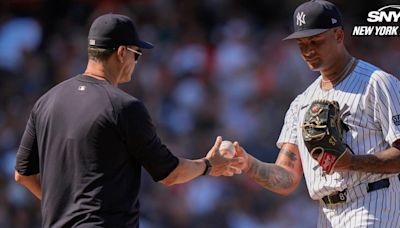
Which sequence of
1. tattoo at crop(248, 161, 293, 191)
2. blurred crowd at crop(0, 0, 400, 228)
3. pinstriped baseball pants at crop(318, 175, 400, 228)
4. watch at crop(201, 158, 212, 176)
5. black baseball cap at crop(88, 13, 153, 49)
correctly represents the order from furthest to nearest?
blurred crowd at crop(0, 0, 400, 228)
tattoo at crop(248, 161, 293, 191)
watch at crop(201, 158, 212, 176)
pinstriped baseball pants at crop(318, 175, 400, 228)
black baseball cap at crop(88, 13, 153, 49)

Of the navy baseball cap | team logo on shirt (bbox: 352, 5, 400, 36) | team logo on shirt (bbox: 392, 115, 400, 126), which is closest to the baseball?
the navy baseball cap

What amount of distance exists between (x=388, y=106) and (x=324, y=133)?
37 cm

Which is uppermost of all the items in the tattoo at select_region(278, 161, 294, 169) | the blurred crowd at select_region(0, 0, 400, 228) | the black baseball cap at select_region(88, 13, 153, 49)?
the black baseball cap at select_region(88, 13, 153, 49)

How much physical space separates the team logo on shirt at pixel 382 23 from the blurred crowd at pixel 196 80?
0.10 meters

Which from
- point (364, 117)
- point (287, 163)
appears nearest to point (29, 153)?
point (287, 163)

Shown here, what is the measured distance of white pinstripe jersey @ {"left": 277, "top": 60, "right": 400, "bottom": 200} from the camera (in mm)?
4629

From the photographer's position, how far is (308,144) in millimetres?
4691

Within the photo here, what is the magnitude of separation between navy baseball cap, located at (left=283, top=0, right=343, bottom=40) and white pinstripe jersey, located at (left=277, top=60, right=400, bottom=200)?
30cm

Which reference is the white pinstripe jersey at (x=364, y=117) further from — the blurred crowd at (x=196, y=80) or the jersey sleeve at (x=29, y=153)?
the blurred crowd at (x=196, y=80)

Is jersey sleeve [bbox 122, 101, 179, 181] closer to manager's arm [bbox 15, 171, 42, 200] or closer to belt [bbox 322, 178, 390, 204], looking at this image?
manager's arm [bbox 15, 171, 42, 200]

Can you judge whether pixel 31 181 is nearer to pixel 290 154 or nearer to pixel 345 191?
pixel 290 154

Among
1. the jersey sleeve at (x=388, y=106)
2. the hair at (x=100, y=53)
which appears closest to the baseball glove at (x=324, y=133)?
the jersey sleeve at (x=388, y=106)

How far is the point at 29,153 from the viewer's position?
4.68 metres

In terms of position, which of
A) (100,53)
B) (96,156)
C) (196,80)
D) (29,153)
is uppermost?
(100,53)
